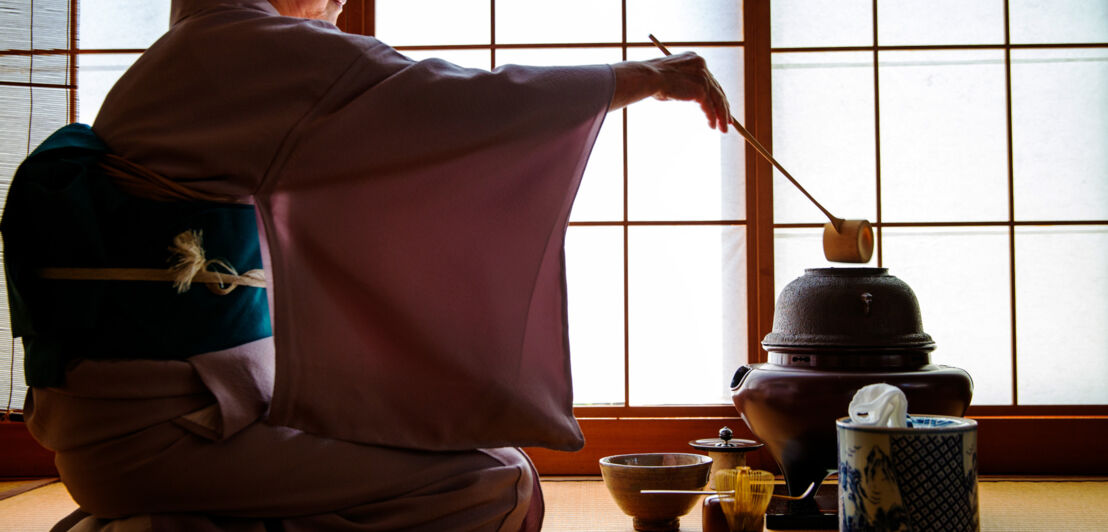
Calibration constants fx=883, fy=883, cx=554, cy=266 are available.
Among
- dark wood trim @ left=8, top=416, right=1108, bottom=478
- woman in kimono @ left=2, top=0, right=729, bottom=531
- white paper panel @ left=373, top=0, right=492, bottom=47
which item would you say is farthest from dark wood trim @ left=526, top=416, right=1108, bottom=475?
white paper panel @ left=373, top=0, right=492, bottom=47

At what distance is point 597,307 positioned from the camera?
3.03m

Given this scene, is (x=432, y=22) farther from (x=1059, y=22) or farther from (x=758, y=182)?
(x=1059, y=22)

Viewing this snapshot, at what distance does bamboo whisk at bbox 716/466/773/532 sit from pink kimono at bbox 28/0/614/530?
1.51ft

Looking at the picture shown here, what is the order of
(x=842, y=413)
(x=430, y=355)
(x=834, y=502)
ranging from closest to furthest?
(x=430, y=355) < (x=842, y=413) < (x=834, y=502)

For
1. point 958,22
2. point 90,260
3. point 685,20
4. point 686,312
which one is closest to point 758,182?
point 686,312

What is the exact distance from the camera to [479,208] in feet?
5.58

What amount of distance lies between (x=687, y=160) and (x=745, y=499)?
1.39 m

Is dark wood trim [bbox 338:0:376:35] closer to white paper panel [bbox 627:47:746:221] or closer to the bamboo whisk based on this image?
white paper panel [bbox 627:47:746:221]

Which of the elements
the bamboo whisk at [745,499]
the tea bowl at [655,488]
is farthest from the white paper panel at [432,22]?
the bamboo whisk at [745,499]

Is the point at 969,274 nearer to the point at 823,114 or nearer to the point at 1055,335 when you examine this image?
the point at 1055,335

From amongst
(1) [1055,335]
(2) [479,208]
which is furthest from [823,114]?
(2) [479,208]

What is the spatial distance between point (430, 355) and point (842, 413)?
38.0 inches

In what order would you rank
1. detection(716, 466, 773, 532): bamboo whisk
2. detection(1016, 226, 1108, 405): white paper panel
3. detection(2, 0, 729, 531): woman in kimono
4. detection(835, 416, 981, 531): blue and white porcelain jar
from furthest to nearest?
1. detection(1016, 226, 1108, 405): white paper panel
2. detection(716, 466, 773, 532): bamboo whisk
3. detection(2, 0, 729, 531): woman in kimono
4. detection(835, 416, 981, 531): blue and white porcelain jar

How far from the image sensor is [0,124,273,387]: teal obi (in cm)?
154
